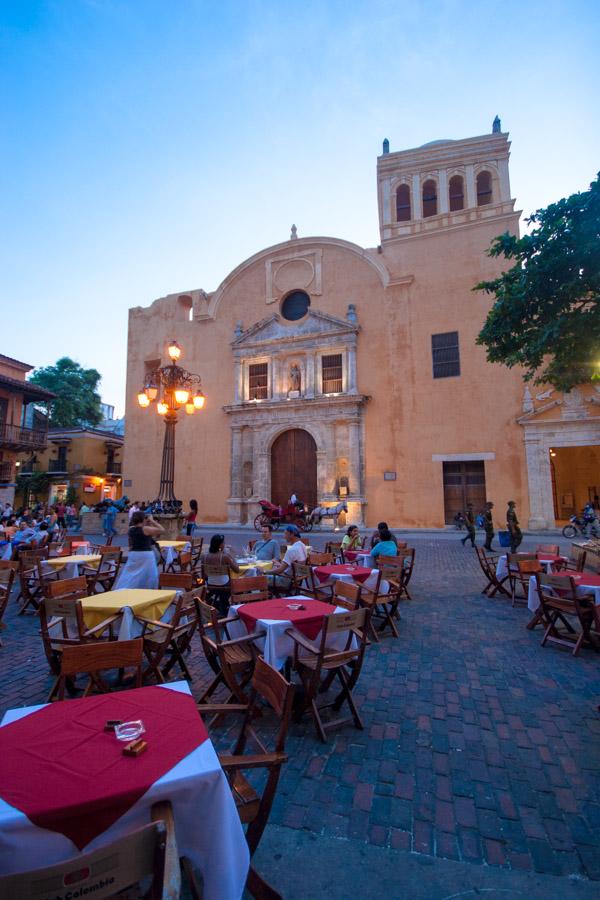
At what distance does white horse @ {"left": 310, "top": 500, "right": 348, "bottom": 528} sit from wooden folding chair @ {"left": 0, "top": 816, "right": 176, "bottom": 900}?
17349 millimetres

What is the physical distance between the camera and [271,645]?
3.71 m

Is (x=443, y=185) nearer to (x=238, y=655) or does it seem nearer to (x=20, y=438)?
(x=238, y=655)

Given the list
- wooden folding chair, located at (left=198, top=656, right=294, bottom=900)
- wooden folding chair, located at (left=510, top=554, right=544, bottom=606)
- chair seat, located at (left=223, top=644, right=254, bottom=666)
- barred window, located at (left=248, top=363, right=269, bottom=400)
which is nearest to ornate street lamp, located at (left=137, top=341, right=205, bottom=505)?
chair seat, located at (left=223, top=644, right=254, bottom=666)

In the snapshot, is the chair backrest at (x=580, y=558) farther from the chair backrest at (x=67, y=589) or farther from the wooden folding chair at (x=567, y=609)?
the chair backrest at (x=67, y=589)

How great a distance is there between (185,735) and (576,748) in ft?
9.74

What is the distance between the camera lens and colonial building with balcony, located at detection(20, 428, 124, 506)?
29156mm

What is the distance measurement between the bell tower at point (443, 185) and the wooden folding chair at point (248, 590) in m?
20.3

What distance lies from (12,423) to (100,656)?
24.7 m

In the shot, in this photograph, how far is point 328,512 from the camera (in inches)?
734

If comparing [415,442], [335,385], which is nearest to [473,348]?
[415,442]

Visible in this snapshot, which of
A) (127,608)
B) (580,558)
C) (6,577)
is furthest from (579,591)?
(6,577)

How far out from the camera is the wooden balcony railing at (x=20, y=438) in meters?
22.1

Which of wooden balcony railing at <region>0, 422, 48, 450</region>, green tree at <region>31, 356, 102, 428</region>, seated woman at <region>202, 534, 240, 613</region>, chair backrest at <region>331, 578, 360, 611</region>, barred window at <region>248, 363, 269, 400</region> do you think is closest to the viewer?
chair backrest at <region>331, 578, 360, 611</region>

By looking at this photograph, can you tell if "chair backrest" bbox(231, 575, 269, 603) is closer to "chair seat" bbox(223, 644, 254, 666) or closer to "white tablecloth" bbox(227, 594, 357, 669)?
"chair seat" bbox(223, 644, 254, 666)
